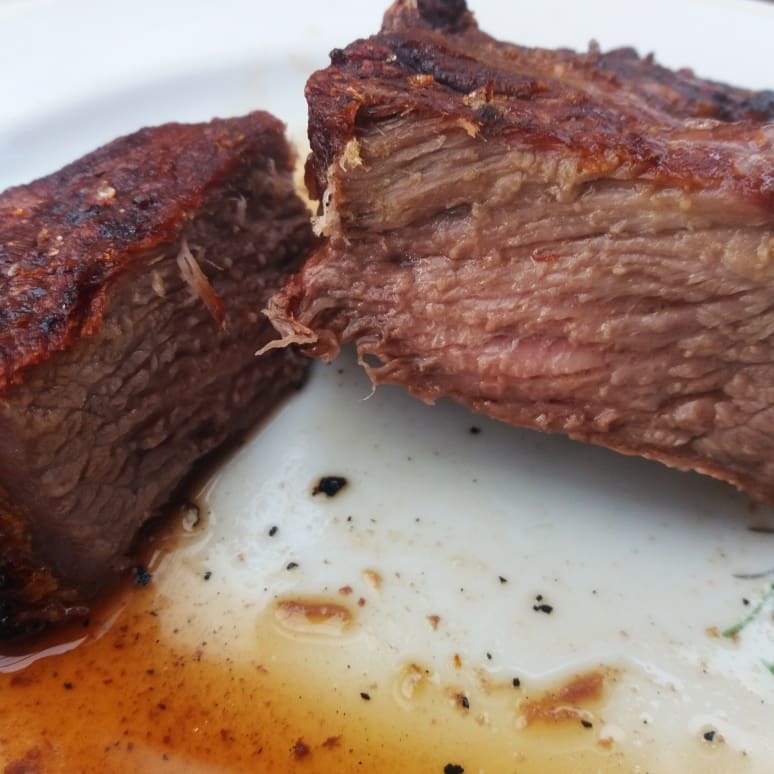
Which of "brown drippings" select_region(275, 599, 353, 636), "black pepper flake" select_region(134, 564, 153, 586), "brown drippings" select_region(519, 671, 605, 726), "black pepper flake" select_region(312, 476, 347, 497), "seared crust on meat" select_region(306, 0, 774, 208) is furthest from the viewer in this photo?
"black pepper flake" select_region(312, 476, 347, 497)

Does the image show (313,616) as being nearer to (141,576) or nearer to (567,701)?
(141,576)

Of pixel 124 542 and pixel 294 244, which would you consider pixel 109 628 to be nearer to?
pixel 124 542

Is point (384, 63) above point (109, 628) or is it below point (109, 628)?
above

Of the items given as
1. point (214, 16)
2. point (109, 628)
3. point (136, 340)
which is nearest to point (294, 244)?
point (136, 340)

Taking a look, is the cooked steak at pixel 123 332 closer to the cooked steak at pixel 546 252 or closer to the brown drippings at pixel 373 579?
the cooked steak at pixel 546 252

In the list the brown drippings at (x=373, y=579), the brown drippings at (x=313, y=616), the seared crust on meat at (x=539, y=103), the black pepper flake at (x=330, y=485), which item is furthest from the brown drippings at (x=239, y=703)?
the seared crust on meat at (x=539, y=103)

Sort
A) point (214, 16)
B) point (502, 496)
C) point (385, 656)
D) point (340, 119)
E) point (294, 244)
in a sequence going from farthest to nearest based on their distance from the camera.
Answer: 1. point (214, 16)
2. point (294, 244)
3. point (502, 496)
4. point (385, 656)
5. point (340, 119)

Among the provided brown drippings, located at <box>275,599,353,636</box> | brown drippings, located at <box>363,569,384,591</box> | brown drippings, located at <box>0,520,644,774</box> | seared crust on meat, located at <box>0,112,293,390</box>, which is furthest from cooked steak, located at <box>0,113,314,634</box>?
brown drippings, located at <box>363,569,384,591</box>

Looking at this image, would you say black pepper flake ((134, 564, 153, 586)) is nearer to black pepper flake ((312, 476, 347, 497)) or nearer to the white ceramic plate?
the white ceramic plate
